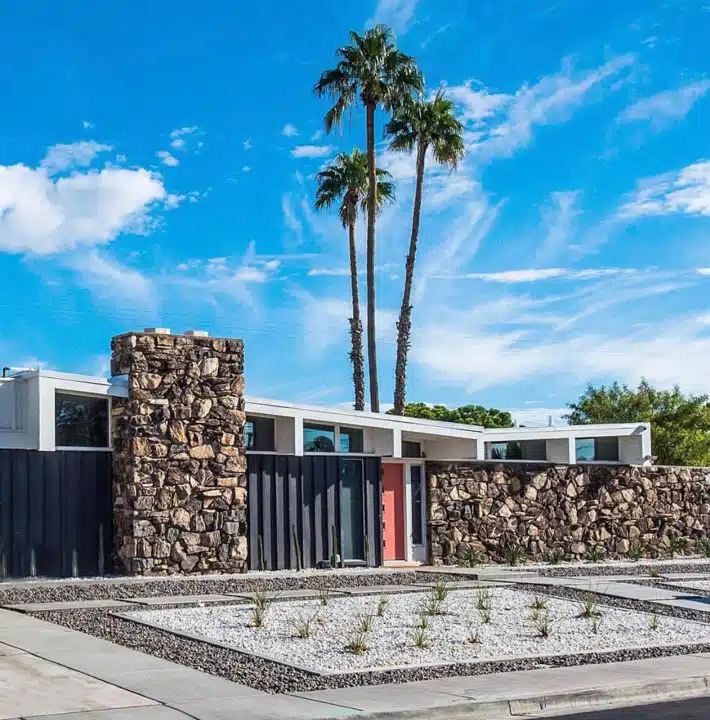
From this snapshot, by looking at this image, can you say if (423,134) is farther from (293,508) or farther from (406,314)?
(293,508)

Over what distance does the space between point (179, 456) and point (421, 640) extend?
8835mm

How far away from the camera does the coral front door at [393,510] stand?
23.4 m

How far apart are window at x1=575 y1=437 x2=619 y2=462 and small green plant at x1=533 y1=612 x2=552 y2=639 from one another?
12.0 meters

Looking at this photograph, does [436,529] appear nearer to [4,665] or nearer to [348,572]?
[348,572]

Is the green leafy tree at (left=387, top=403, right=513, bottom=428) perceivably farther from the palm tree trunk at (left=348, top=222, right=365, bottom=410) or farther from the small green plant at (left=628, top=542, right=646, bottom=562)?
the small green plant at (left=628, top=542, right=646, bottom=562)

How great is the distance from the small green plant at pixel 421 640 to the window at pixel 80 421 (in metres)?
8.92

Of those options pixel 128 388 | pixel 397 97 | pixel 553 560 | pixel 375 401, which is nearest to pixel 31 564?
pixel 128 388

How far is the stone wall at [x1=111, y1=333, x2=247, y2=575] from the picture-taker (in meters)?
19.9

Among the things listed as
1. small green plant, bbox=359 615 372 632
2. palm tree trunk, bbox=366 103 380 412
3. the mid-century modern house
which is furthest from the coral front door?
palm tree trunk, bbox=366 103 380 412

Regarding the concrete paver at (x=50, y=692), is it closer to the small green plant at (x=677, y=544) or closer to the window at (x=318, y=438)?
the window at (x=318, y=438)

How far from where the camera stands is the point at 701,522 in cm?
2812

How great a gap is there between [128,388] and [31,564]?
3415mm

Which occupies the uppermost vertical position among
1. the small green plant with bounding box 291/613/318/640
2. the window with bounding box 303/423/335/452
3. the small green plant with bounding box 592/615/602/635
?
the window with bounding box 303/423/335/452

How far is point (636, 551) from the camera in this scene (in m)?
26.5
